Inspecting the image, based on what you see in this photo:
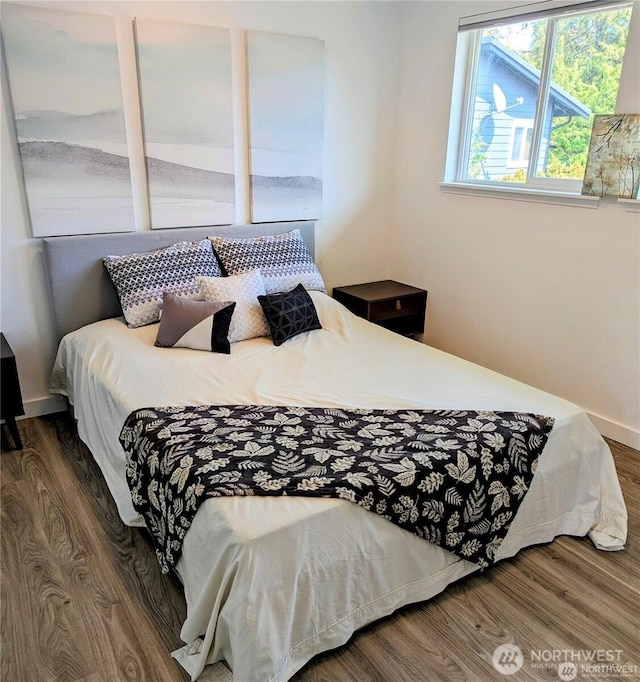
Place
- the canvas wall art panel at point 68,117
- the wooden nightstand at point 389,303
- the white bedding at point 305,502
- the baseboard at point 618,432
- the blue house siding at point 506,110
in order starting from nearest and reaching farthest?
the white bedding at point 305,502
the canvas wall art panel at point 68,117
the baseboard at point 618,432
the blue house siding at point 506,110
the wooden nightstand at point 389,303

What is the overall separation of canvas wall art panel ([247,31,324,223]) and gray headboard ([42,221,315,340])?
1.98 feet

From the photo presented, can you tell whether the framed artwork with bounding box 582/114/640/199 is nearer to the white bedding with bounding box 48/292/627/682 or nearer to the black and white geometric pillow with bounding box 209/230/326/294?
the white bedding with bounding box 48/292/627/682

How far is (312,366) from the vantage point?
258cm

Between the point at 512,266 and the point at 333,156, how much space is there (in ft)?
4.27

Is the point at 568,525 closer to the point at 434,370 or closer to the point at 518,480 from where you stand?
the point at 518,480

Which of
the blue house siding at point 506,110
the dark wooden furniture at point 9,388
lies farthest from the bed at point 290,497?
the blue house siding at point 506,110

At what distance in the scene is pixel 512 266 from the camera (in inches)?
128

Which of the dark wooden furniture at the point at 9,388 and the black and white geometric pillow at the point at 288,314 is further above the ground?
the black and white geometric pillow at the point at 288,314

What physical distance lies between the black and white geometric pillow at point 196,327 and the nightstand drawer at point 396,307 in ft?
3.85

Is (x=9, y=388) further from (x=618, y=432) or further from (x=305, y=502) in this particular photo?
(x=618, y=432)

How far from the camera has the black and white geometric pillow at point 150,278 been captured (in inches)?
113

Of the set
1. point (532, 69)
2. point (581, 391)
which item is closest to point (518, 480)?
point (581, 391)

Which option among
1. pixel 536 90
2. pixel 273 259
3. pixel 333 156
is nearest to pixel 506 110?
pixel 536 90

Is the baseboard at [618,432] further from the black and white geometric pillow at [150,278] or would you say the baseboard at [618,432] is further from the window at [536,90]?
the black and white geometric pillow at [150,278]
